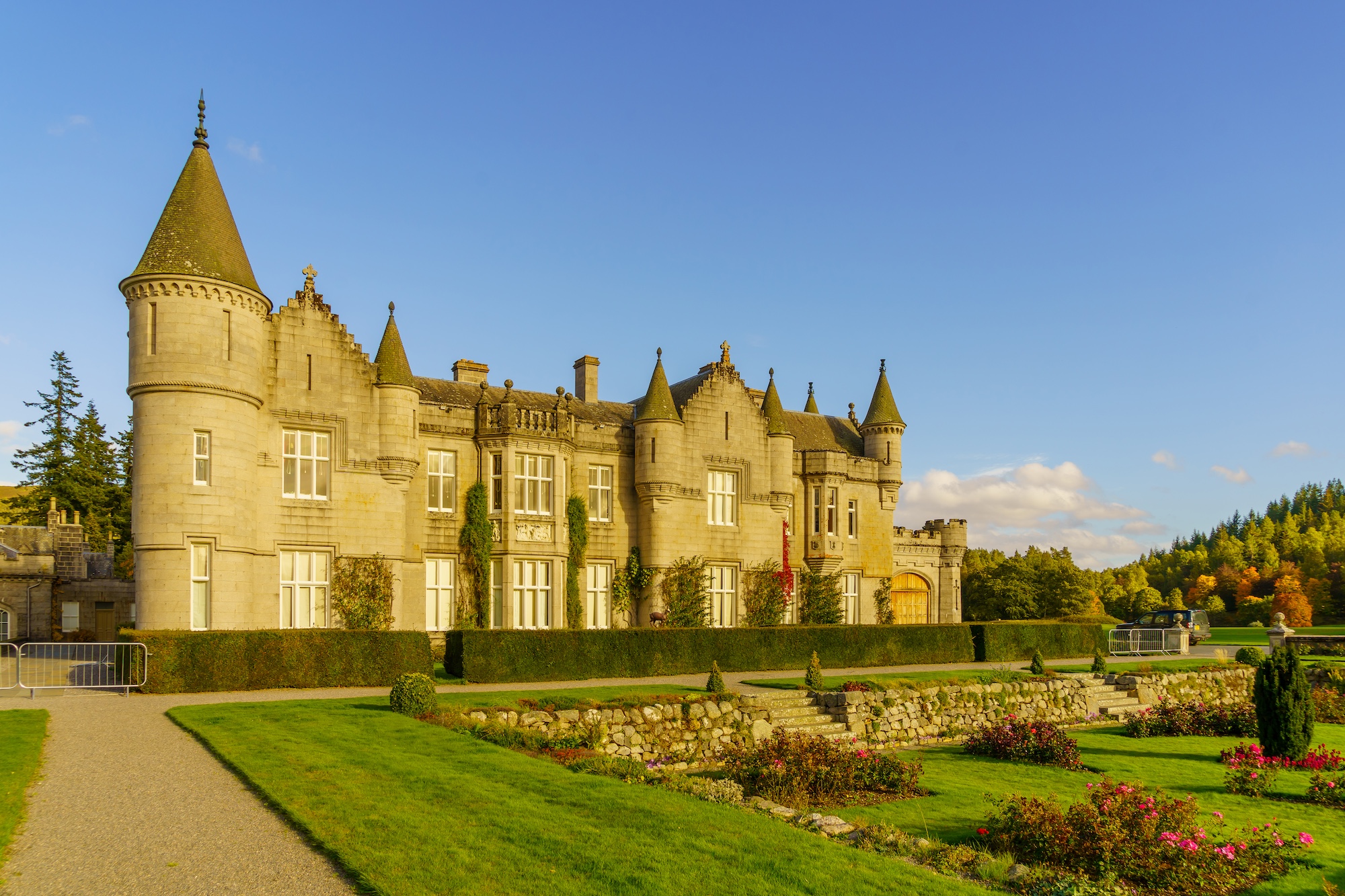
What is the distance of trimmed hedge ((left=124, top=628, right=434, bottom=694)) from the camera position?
2320cm

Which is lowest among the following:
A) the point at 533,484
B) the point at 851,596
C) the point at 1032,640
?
the point at 1032,640

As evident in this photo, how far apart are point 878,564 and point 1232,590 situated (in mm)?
78973

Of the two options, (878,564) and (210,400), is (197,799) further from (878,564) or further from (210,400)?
(878,564)

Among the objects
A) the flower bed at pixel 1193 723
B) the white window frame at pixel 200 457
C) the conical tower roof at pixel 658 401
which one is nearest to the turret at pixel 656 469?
the conical tower roof at pixel 658 401

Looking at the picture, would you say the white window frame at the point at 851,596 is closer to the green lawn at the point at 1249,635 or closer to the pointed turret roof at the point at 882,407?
the pointed turret roof at the point at 882,407

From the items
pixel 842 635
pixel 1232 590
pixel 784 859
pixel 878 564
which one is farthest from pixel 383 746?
pixel 1232 590

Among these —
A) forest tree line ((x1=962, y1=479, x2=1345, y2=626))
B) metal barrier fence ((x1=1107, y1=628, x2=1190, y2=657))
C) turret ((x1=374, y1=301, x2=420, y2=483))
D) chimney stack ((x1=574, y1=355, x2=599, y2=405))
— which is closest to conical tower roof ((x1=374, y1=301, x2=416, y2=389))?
turret ((x1=374, y1=301, x2=420, y2=483))

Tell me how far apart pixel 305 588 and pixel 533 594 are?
7780mm

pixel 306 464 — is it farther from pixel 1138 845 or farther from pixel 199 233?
pixel 1138 845

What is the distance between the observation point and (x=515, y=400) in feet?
121

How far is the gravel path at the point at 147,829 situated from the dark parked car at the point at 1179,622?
147 ft

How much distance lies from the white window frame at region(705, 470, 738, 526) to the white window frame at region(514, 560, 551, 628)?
24.9 ft

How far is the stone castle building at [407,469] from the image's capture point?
91.7 feet

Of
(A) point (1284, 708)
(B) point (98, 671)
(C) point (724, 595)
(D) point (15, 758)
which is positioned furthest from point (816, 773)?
(C) point (724, 595)
